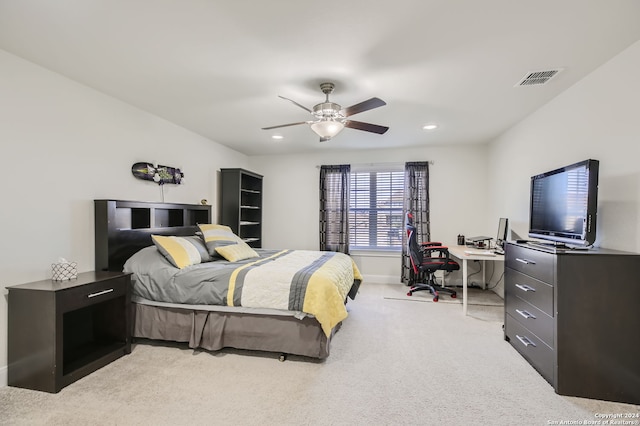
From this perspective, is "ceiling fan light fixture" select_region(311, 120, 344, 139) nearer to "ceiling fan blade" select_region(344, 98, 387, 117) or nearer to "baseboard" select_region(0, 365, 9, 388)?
"ceiling fan blade" select_region(344, 98, 387, 117)

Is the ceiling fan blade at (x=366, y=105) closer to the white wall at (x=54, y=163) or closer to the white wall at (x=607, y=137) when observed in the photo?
the white wall at (x=607, y=137)

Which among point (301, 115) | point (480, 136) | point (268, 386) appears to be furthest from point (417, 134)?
point (268, 386)

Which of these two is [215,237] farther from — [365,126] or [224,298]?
[365,126]

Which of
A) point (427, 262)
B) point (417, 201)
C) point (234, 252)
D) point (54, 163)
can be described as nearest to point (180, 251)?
point (234, 252)

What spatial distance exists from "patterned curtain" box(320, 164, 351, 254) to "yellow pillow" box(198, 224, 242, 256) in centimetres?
214

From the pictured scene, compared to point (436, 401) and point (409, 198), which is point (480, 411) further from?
point (409, 198)

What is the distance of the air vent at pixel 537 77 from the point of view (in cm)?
253

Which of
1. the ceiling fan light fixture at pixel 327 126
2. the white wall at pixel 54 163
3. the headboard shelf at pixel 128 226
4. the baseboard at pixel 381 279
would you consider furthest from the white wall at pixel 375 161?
the white wall at pixel 54 163

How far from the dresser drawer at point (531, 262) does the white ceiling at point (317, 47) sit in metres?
1.53

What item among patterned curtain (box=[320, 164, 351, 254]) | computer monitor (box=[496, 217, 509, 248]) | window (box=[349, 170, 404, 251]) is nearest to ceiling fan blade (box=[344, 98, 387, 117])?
computer monitor (box=[496, 217, 509, 248])

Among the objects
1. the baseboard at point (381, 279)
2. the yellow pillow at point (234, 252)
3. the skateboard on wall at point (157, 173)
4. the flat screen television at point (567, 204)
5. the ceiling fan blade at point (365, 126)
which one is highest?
the ceiling fan blade at point (365, 126)

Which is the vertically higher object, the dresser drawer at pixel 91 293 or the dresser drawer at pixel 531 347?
the dresser drawer at pixel 91 293

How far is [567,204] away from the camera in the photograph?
8.07 feet

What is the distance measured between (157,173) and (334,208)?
3072 mm
